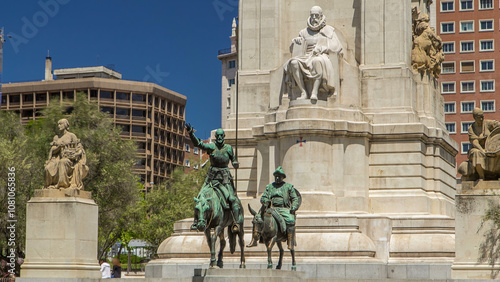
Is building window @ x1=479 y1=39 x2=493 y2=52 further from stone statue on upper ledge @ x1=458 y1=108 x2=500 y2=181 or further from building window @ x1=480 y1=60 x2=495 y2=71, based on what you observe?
stone statue on upper ledge @ x1=458 y1=108 x2=500 y2=181

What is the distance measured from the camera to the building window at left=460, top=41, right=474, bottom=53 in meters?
104

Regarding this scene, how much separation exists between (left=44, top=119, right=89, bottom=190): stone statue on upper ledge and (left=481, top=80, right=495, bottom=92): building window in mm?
74983

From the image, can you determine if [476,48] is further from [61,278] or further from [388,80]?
[61,278]

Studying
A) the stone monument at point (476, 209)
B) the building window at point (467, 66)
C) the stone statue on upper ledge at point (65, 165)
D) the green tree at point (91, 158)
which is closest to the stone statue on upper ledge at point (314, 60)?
the stone statue on upper ledge at point (65, 165)

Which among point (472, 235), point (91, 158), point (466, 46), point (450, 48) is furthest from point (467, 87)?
point (472, 235)

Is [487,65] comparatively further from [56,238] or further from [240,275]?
[240,275]

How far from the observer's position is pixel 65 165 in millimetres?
33781

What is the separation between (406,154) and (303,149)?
4.15 meters

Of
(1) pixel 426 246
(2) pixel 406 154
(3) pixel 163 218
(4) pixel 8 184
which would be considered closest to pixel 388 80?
(2) pixel 406 154

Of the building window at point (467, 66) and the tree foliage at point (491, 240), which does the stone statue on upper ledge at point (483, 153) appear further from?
the building window at point (467, 66)

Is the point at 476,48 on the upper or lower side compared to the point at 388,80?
upper

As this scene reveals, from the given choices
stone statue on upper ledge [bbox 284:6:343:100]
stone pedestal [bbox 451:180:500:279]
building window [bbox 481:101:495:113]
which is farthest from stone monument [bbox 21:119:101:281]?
building window [bbox 481:101:495:113]

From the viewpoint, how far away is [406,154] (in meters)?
38.1

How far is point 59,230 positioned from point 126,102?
8728 cm
